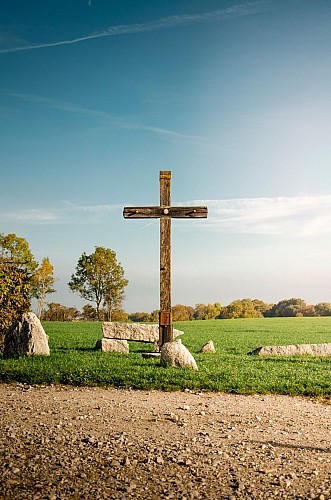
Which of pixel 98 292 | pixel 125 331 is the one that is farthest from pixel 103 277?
pixel 125 331

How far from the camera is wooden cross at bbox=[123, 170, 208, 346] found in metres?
13.8

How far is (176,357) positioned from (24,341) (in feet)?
16.3

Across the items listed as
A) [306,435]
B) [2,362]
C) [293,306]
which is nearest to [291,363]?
[306,435]

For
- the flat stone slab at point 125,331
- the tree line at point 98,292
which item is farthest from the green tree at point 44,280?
the flat stone slab at point 125,331

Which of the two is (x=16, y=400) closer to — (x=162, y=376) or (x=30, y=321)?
(x=162, y=376)

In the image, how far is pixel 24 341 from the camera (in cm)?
1374

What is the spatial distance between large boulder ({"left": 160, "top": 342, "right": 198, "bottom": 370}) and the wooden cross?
5.93ft

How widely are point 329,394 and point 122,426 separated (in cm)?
519

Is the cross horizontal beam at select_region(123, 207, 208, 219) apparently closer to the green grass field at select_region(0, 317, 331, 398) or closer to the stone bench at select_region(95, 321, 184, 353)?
the green grass field at select_region(0, 317, 331, 398)

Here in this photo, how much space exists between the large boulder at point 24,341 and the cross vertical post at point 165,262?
3724mm

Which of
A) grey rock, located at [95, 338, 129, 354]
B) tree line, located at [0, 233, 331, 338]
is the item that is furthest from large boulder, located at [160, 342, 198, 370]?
tree line, located at [0, 233, 331, 338]

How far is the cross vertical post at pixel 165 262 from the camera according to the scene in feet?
45.3

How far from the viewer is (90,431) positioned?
6535 mm

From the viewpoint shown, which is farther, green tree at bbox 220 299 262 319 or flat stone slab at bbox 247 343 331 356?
green tree at bbox 220 299 262 319
